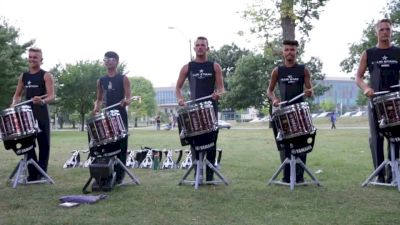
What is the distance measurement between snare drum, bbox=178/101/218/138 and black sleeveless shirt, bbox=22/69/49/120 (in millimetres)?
2953

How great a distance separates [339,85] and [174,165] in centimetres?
16106

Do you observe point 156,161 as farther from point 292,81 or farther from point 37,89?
point 292,81

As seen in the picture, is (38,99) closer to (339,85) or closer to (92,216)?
(92,216)

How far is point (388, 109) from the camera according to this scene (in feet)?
23.6

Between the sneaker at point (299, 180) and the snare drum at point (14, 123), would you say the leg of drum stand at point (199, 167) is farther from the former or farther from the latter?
the snare drum at point (14, 123)

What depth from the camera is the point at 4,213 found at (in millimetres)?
6273

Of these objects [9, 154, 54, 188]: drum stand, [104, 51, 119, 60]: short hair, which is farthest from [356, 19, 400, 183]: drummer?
[9, 154, 54, 188]: drum stand

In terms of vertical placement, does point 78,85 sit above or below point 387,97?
above

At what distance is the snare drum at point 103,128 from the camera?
8062 mm

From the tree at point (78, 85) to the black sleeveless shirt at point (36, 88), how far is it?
157ft

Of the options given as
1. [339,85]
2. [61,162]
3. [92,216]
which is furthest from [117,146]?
[339,85]

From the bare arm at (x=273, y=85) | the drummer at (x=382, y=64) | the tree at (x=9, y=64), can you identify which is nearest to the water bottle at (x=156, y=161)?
the bare arm at (x=273, y=85)

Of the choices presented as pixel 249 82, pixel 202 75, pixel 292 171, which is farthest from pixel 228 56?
pixel 292 171

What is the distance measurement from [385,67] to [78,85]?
5137 cm
